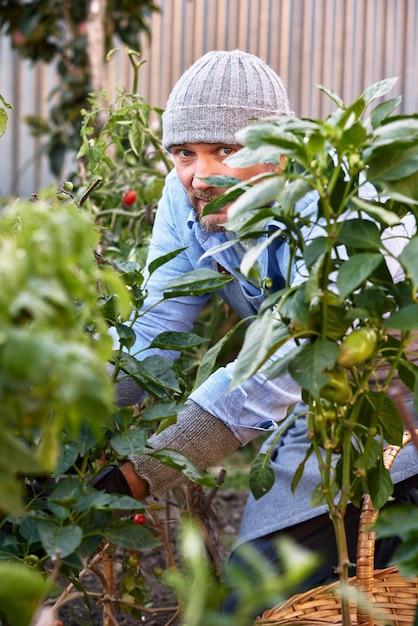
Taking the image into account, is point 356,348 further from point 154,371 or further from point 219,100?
point 219,100

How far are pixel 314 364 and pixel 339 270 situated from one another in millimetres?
90

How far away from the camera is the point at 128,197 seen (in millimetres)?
2230

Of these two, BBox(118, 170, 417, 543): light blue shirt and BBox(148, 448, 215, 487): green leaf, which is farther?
BBox(118, 170, 417, 543): light blue shirt

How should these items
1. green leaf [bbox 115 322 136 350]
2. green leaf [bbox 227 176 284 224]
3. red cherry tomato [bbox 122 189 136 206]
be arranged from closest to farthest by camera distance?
green leaf [bbox 227 176 284 224]
green leaf [bbox 115 322 136 350]
red cherry tomato [bbox 122 189 136 206]

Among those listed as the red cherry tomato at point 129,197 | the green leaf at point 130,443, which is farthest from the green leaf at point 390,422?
the red cherry tomato at point 129,197

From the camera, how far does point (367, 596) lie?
1.18 m

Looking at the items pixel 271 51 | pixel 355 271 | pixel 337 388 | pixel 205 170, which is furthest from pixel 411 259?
pixel 271 51

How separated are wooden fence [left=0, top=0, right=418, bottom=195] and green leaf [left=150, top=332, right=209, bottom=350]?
13.5 feet

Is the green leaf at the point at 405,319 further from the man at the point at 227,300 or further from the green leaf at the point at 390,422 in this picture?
the man at the point at 227,300

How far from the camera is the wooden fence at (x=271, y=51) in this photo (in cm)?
540

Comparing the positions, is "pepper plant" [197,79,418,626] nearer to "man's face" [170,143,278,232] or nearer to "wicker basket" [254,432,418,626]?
"wicker basket" [254,432,418,626]

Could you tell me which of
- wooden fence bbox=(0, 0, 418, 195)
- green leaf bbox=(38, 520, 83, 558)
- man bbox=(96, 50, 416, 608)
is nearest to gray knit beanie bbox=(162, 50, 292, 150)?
man bbox=(96, 50, 416, 608)

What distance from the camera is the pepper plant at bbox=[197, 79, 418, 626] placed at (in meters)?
0.89

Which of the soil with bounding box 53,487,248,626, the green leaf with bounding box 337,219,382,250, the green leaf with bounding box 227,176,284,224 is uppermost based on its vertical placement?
the green leaf with bounding box 227,176,284,224
